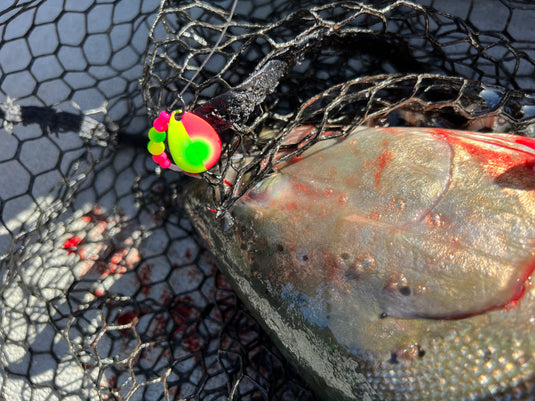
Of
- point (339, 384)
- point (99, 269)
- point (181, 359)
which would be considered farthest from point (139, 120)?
point (339, 384)

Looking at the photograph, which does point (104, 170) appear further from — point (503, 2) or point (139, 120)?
point (503, 2)

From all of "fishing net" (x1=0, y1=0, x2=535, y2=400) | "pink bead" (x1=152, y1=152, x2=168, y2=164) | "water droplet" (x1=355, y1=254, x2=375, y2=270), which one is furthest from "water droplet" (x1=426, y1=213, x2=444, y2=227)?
"pink bead" (x1=152, y1=152, x2=168, y2=164)

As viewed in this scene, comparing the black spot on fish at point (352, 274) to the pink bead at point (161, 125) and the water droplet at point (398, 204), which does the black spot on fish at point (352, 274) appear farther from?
the pink bead at point (161, 125)

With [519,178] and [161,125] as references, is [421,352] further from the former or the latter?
[161,125]

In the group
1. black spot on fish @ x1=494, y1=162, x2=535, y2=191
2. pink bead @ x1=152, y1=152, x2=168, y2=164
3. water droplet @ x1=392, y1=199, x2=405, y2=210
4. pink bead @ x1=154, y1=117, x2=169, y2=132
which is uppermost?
pink bead @ x1=154, y1=117, x2=169, y2=132

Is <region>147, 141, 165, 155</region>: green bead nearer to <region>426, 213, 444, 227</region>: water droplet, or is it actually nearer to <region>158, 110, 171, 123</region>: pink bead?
<region>158, 110, 171, 123</region>: pink bead

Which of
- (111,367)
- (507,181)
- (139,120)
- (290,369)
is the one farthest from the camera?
(139,120)

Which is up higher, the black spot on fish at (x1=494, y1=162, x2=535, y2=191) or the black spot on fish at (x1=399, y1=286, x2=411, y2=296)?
the black spot on fish at (x1=494, y1=162, x2=535, y2=191)
